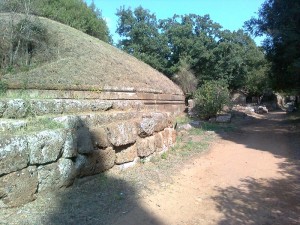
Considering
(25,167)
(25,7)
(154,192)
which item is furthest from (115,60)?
(25,167)

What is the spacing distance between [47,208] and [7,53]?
28.7 ft

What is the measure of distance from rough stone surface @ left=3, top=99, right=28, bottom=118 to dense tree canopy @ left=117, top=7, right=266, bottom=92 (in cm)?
2102

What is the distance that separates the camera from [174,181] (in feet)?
18.9

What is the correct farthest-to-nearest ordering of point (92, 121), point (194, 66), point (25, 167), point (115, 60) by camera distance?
point (194, 66), point (115, 60), point (92, 121), point (25, 167)

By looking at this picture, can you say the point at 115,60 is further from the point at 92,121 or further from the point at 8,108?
the point at 8,108

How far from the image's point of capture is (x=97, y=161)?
514cm

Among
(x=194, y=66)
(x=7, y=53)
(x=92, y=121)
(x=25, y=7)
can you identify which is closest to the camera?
(x=92, y=121)

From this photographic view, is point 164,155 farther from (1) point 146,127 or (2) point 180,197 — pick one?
(2) point 180,197

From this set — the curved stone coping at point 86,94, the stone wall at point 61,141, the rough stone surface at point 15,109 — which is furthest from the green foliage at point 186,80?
the rough stone surface at point 15,109

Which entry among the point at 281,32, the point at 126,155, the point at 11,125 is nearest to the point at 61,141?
the point at 11,125

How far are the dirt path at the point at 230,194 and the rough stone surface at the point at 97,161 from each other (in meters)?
0.94

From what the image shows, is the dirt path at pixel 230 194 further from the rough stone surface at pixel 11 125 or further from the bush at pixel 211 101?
the bush at pixel 211 101

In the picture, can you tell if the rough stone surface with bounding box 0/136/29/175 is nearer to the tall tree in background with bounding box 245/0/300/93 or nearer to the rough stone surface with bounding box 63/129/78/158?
the rough stone surface with bounding box 63/129/78/158

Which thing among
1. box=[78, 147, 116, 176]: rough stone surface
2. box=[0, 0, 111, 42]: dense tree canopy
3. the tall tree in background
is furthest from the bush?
box=[78, 147, 116, 176]: rough stone surface
